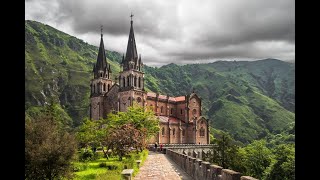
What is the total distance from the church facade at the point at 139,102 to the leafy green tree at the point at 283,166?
25.7 meters

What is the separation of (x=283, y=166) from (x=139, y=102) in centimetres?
3310

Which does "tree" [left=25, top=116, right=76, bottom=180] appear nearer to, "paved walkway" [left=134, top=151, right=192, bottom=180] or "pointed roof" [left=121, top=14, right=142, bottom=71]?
"paved walkway" [left=134, top=151, right=192, bottom=180]

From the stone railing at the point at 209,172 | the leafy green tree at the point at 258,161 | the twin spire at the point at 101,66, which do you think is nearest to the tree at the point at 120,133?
the stone railing at the point at 209,172

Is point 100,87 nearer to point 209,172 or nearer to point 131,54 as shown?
point 131,54

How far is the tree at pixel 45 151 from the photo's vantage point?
1606 cm

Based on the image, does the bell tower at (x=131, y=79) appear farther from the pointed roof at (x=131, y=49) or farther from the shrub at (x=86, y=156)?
the shrub at (x=86, y=156)

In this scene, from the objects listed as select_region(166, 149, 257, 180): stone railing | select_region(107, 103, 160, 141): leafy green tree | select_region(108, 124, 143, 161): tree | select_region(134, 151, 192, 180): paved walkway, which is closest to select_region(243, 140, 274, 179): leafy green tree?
select_region(107, 103, 160, 141): leafy green tree

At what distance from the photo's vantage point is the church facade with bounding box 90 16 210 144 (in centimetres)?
7006

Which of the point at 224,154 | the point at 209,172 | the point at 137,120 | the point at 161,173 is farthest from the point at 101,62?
the point at 209,172

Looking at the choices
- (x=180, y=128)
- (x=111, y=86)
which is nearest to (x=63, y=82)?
(x=111, y=86)

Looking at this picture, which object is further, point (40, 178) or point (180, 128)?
point (180, 128)
